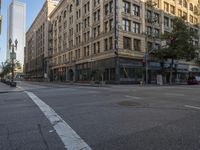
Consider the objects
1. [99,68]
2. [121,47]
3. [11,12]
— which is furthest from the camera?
[11,12]

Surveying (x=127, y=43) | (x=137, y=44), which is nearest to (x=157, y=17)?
(x=137, y=44)

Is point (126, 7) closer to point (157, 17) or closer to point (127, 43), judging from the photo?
point (127, 43)

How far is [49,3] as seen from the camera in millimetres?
86125

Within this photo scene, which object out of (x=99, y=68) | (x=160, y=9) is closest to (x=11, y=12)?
(x=99, y=68)

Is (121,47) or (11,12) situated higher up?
(11,12)

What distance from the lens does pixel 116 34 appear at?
1596 inches

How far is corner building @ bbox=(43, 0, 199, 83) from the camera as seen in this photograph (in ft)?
136

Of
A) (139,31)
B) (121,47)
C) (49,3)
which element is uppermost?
(49,3)

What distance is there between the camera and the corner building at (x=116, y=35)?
1634 inches

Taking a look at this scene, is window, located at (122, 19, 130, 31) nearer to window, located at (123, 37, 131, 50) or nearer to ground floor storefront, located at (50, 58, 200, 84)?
window, located at (123, 37, 131, 50)

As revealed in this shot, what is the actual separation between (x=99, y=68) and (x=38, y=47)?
64236 mm

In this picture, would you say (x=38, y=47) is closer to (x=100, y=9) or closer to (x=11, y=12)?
(x=11, y=12)

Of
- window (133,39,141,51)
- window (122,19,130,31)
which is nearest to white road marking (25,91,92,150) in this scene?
window (122,19,130,31)

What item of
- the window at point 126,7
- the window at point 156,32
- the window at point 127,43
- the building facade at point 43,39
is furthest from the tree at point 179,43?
the building facade at point 43,39
